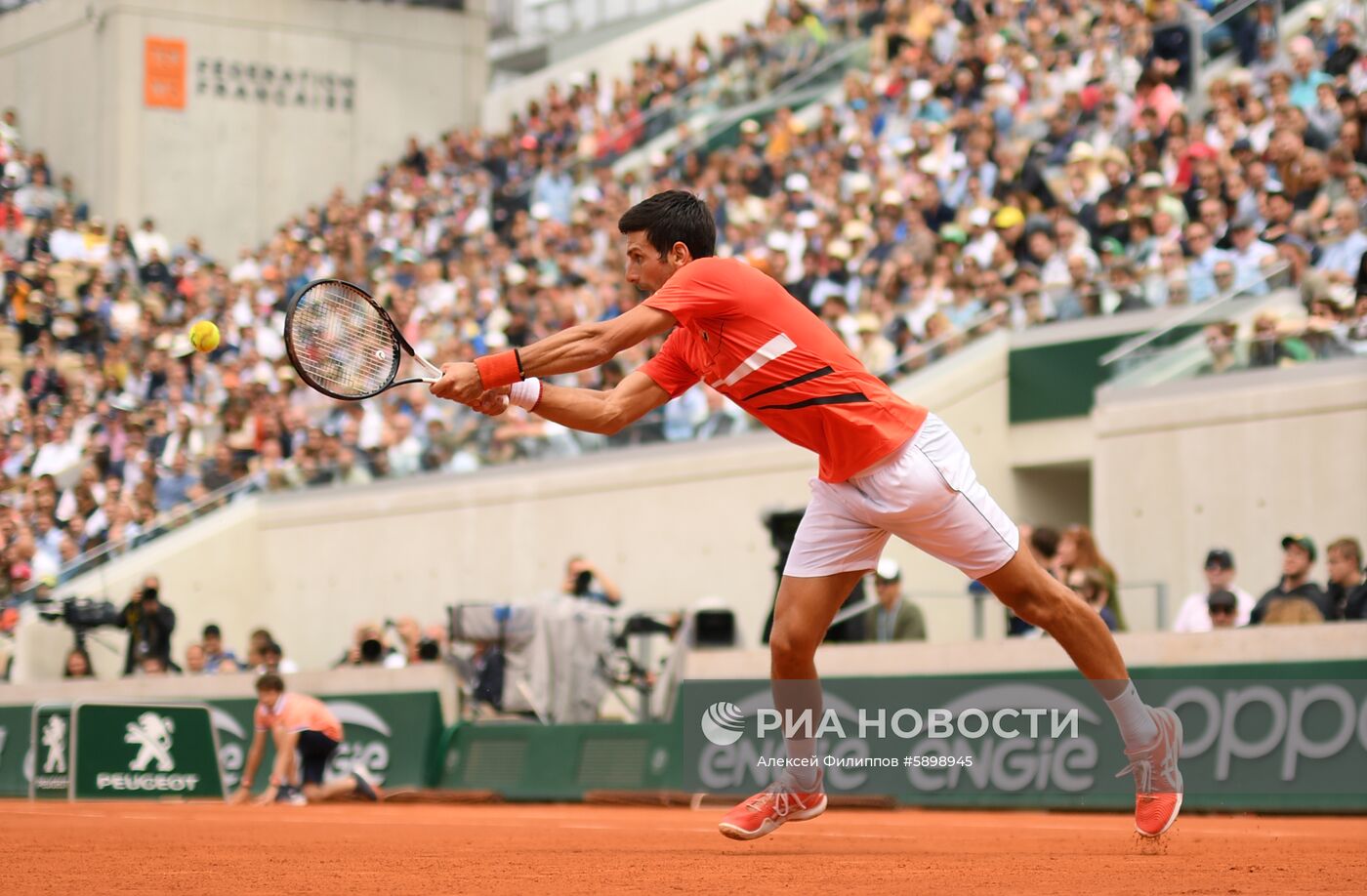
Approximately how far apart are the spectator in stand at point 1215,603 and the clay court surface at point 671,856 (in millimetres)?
1667

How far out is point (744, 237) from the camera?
2406cm

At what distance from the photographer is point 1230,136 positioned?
1941cm

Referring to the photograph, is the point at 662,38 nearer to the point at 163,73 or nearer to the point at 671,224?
the point at 163,73

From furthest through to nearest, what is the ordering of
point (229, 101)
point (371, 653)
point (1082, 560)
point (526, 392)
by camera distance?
point (229, 101) → point (371, 653) → point (1082, 560) → point (526, 392)

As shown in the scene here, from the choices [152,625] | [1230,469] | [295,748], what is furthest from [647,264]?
[152,625]

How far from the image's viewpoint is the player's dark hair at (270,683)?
1689 cm

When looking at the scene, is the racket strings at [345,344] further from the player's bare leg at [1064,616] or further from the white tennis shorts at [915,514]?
the player's bare leg at [1064,616]

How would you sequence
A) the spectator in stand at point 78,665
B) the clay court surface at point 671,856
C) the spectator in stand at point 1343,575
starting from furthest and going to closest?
the spectator in stand at point 78,665 < the spectator in stand at point 1343,575 < the clay court surface at point 671,856

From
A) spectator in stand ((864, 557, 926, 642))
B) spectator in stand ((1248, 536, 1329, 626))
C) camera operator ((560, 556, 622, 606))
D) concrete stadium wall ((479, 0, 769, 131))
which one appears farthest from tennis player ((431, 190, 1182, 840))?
concrete stadium wall ((479, 0, 769, 131))

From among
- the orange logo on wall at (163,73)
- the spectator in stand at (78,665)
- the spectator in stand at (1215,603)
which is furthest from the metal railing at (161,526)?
the spectator in stand at (1215,603)

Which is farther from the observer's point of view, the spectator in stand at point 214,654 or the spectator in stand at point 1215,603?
the spectator in stand at point 214,654

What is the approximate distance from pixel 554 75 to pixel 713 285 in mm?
29683

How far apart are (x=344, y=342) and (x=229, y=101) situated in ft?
104

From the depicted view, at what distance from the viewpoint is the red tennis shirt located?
26.0 ft
